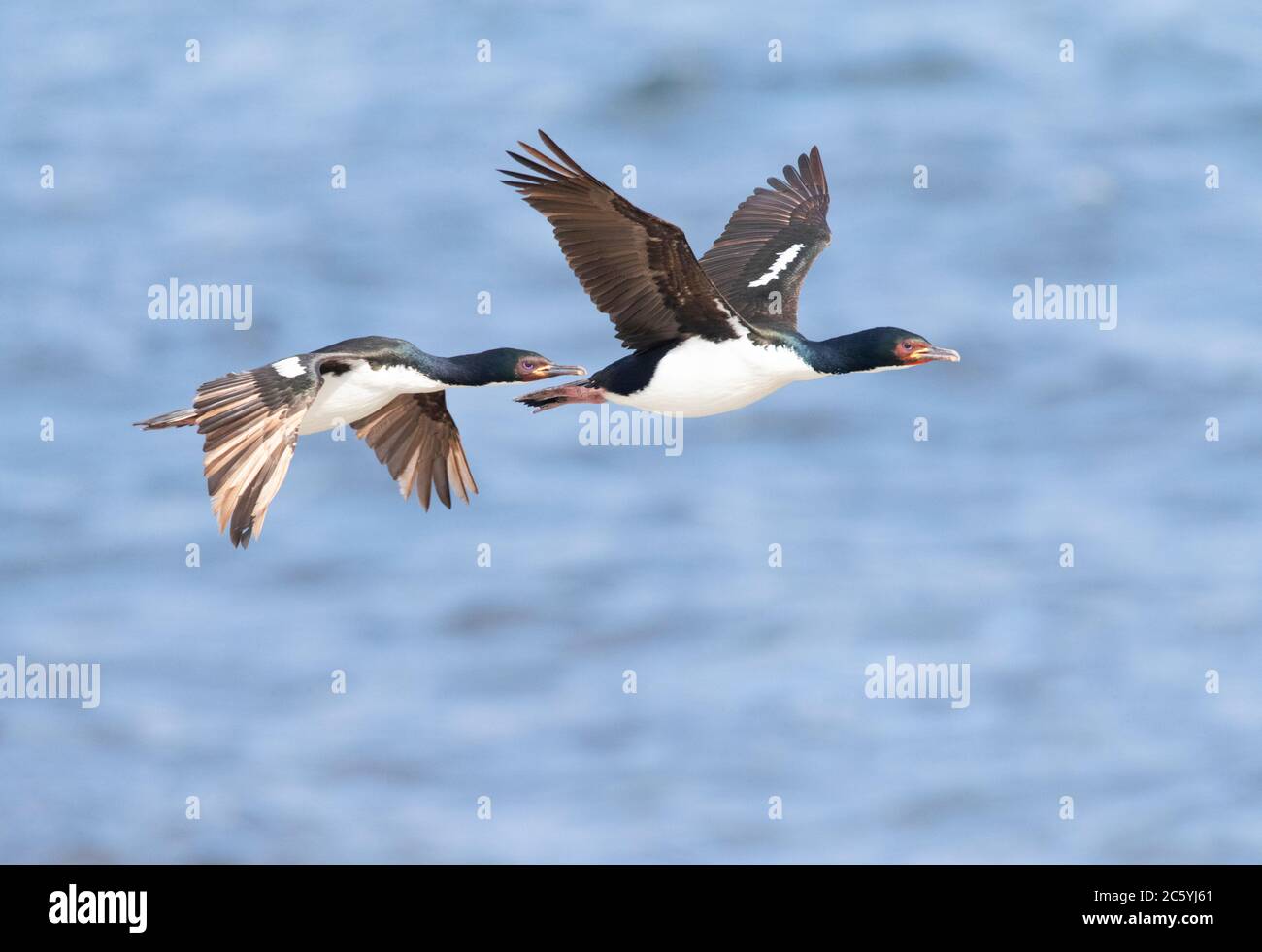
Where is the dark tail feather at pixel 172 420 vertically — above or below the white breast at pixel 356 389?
below

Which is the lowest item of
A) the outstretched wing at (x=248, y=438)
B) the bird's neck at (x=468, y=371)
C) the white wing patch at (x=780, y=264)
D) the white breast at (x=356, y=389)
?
the outstretched wing at (x=248, y=438)

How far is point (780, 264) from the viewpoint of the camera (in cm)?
1570

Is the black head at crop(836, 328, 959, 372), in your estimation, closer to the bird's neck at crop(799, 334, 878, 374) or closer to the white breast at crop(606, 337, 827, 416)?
the bird's neck at crop(799, 334, 878, 374)

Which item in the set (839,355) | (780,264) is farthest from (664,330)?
(780,264)

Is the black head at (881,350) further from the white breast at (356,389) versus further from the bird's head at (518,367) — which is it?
the white breast at (356,389)

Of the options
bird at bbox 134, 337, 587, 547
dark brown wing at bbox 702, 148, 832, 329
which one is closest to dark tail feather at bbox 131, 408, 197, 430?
bird at bbox 134, 337, 587, 547

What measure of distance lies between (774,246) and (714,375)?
299 cm

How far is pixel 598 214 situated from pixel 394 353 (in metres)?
2.04

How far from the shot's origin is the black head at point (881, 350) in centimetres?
1374

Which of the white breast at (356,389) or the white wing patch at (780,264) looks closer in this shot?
the white breast at (356,389)

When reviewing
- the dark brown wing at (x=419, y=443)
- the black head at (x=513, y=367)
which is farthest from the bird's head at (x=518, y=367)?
the dark brown wing at (x=419, y=443)

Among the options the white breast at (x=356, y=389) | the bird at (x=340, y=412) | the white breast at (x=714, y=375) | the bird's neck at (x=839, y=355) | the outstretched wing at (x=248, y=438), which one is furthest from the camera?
the white breast at (x=356, y=389)

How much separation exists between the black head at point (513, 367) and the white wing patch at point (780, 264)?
208cm

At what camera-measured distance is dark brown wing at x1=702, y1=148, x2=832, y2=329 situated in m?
15.2
